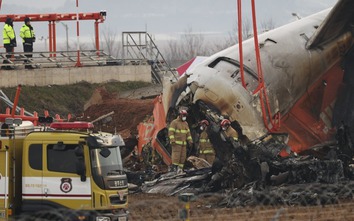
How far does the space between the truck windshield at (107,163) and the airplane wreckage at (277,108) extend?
4547mm

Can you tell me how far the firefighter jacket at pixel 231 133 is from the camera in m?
21.2

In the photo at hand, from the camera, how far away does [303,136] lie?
76.3 ft

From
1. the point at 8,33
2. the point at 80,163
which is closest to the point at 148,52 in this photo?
the point at 8,33

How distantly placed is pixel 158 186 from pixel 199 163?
6.46 ft

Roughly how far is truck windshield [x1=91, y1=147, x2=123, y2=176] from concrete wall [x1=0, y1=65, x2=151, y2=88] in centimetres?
1806

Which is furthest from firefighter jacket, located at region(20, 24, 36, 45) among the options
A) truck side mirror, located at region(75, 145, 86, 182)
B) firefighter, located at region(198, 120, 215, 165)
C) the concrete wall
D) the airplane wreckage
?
truck side mirror, located at region(75, 145, 86, 182)

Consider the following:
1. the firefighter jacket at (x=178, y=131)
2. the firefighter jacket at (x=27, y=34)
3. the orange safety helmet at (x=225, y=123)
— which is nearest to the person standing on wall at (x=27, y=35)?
the firefighter jacket at (x=27, y=34)

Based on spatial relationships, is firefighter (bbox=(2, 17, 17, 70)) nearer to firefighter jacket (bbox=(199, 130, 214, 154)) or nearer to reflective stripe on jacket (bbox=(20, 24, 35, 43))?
reflective stripe on jacket (bbox=(20, 24, 35, 43))

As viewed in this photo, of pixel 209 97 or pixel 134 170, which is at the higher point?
pixel 209 97

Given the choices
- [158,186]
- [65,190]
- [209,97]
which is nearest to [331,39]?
[209,97]

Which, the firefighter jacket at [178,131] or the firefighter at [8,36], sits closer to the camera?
the firefighter jacket at [178,131]

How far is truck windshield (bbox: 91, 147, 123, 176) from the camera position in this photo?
50.8ft

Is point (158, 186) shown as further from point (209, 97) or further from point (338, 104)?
point (338, 104)

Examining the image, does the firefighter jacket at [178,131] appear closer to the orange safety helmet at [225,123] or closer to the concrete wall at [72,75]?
the orange safety helmet at [225,123]
